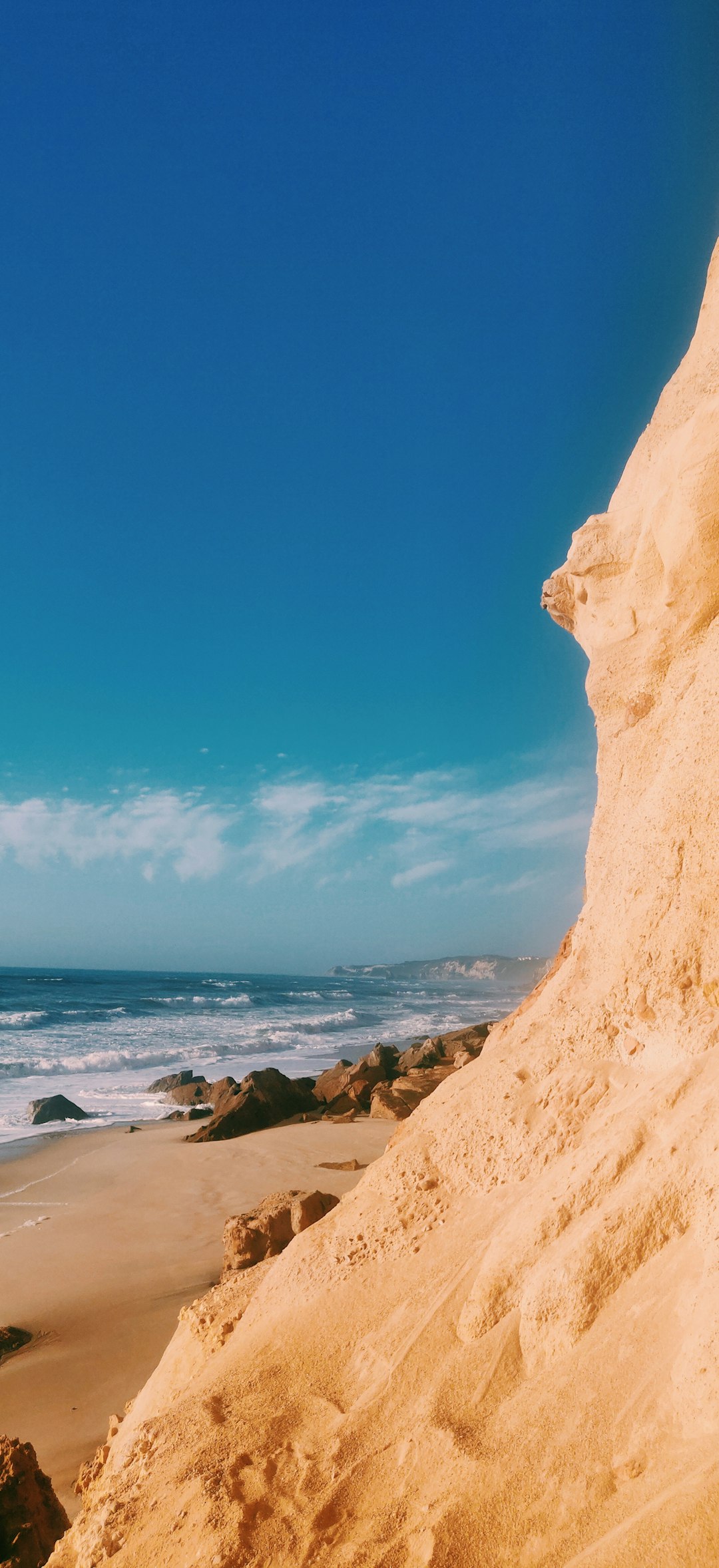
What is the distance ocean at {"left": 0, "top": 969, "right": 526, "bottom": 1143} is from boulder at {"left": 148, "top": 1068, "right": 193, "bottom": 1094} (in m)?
0.25

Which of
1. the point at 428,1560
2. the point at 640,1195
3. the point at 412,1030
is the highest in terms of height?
the point at 640,1195

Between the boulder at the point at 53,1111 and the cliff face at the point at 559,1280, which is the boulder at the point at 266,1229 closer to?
the cliff face at the point at 559,1280

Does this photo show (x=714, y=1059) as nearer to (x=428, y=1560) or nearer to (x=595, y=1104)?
(x=595, y=1104)

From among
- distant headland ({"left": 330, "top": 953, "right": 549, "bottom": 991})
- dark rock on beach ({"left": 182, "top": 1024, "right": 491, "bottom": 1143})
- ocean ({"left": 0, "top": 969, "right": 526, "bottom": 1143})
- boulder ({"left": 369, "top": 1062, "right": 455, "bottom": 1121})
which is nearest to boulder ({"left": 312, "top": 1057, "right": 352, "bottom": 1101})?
dark rock on beach ({"left": 182, "top": 1024, "right": 491, "bottom": 1143})

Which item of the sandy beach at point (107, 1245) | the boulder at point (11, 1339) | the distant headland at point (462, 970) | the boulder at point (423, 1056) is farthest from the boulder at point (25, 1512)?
the distant headland at point (462, 970)

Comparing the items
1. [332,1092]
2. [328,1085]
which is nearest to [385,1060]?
[328,1085]

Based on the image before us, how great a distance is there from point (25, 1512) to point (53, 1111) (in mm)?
11851

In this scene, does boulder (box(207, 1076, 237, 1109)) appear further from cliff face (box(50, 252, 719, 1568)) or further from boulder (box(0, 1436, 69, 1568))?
cliff face (box(50, 252, 719, 1568))

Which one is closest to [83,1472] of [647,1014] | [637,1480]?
[637,1480]

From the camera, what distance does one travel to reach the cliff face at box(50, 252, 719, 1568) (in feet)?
6.93

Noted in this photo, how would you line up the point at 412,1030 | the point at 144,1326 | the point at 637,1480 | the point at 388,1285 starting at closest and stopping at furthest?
the point at 637,1480 < the point at 388,1285 < the point at 144,1326 < the point at 412,1030

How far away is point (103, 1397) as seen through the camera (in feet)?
16.4

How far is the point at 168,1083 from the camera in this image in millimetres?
17672

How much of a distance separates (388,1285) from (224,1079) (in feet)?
45.4
